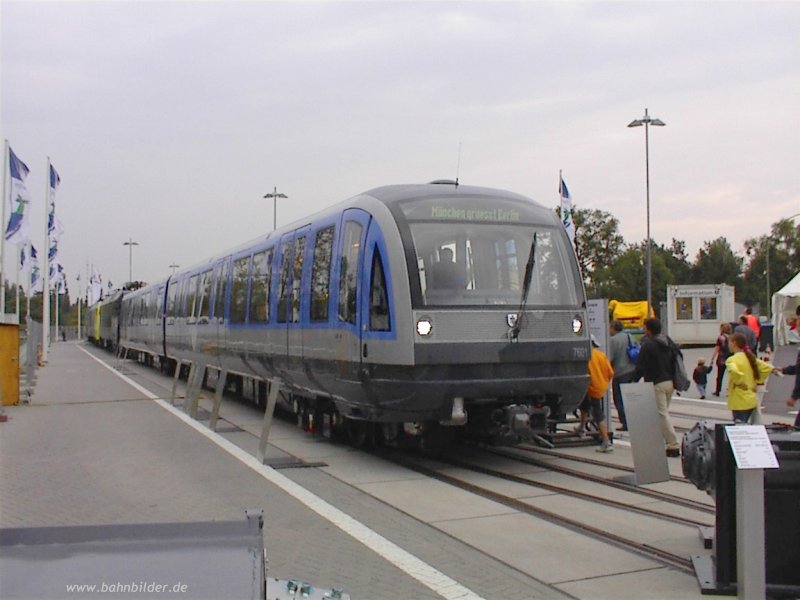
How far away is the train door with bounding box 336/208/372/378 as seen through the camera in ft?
32.2

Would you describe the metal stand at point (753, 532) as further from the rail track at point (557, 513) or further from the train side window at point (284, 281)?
the train side window at point (284, 281)

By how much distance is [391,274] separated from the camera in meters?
9.34

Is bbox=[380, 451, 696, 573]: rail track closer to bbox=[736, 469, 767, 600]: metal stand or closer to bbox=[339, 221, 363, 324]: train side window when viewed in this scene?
bbox=[736, 469, 767, 600]: metal stand

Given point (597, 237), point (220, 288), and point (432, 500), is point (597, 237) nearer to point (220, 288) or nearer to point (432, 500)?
point (220, 288)

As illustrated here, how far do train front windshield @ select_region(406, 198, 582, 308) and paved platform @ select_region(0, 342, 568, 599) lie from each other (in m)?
2.44

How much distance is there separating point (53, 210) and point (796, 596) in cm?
3416

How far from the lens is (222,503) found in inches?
330

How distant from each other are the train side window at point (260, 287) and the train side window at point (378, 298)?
4.40m

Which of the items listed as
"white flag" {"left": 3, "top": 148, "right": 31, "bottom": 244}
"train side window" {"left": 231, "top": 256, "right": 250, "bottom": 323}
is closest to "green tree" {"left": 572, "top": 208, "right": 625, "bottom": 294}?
"white flag" {"left": 3, "top": 148, "right": 31, "bottom": 244}

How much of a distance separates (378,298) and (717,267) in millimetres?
95772

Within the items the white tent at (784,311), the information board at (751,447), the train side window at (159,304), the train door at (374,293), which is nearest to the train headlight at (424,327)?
the train door at (374,293)

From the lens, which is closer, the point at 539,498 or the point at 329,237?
the point at 539,498

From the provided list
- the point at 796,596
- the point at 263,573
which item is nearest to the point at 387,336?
the point at 796,596

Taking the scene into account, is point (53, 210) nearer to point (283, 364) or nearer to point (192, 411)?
point (192, 411)
